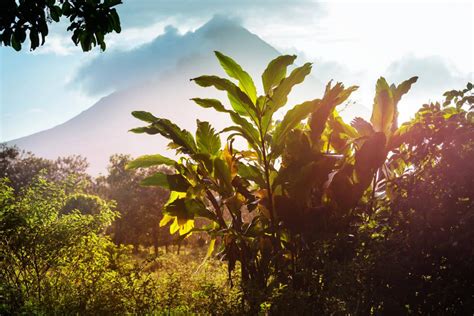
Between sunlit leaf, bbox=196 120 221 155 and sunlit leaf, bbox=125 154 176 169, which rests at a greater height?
sunlit leaf, bbox=196 120 221 155

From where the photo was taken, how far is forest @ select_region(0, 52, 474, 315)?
4277 millimetres

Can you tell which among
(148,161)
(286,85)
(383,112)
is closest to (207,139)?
(148,161)

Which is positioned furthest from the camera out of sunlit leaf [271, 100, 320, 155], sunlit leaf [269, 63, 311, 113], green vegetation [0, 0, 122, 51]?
sunlit leaf [271, 100, 320, 155]

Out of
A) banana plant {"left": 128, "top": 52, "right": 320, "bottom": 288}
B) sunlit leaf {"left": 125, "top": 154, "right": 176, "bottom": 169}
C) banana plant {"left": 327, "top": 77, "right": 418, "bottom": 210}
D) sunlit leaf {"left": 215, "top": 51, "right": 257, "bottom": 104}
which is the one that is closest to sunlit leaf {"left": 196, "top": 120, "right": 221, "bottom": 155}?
banana plant {"left": 128, "top": 52, "right": 320, "bottom": 288}

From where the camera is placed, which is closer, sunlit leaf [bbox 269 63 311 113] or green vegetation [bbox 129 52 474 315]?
green vegetation [bbox 129 52 474 315]

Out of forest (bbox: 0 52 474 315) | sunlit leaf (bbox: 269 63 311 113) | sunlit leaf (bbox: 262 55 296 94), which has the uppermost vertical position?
sunlit leaf (bbox: 262 55 296 94)

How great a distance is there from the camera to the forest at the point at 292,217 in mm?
4277

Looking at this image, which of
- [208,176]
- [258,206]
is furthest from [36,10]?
[258,206]

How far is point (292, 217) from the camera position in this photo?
525 cm

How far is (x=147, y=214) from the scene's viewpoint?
2639 centimetres

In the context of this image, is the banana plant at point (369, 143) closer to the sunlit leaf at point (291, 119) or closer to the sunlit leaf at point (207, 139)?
the sunlit leaf at point (291, 119)

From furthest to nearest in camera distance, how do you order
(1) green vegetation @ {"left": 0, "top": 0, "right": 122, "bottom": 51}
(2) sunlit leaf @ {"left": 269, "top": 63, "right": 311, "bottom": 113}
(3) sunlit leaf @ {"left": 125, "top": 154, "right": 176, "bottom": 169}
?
(3) sunlit leaf @ {"left": 125, "top": 154, "right": 176, "bottom": 169}
(2) sunlit leaf @ {"left": 269, "top": 63, "right": 311, "bottom": 113}
(1) green vegetation @ {"left": 0, "top": 0, "right": 122, "bottom": 51}

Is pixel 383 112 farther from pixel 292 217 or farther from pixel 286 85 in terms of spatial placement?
pixel 292 217

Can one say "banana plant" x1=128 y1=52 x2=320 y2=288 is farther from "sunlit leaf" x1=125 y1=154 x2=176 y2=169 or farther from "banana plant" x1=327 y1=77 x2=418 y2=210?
"banana plant" x1=327 y1=77 x2=418 y2=210
